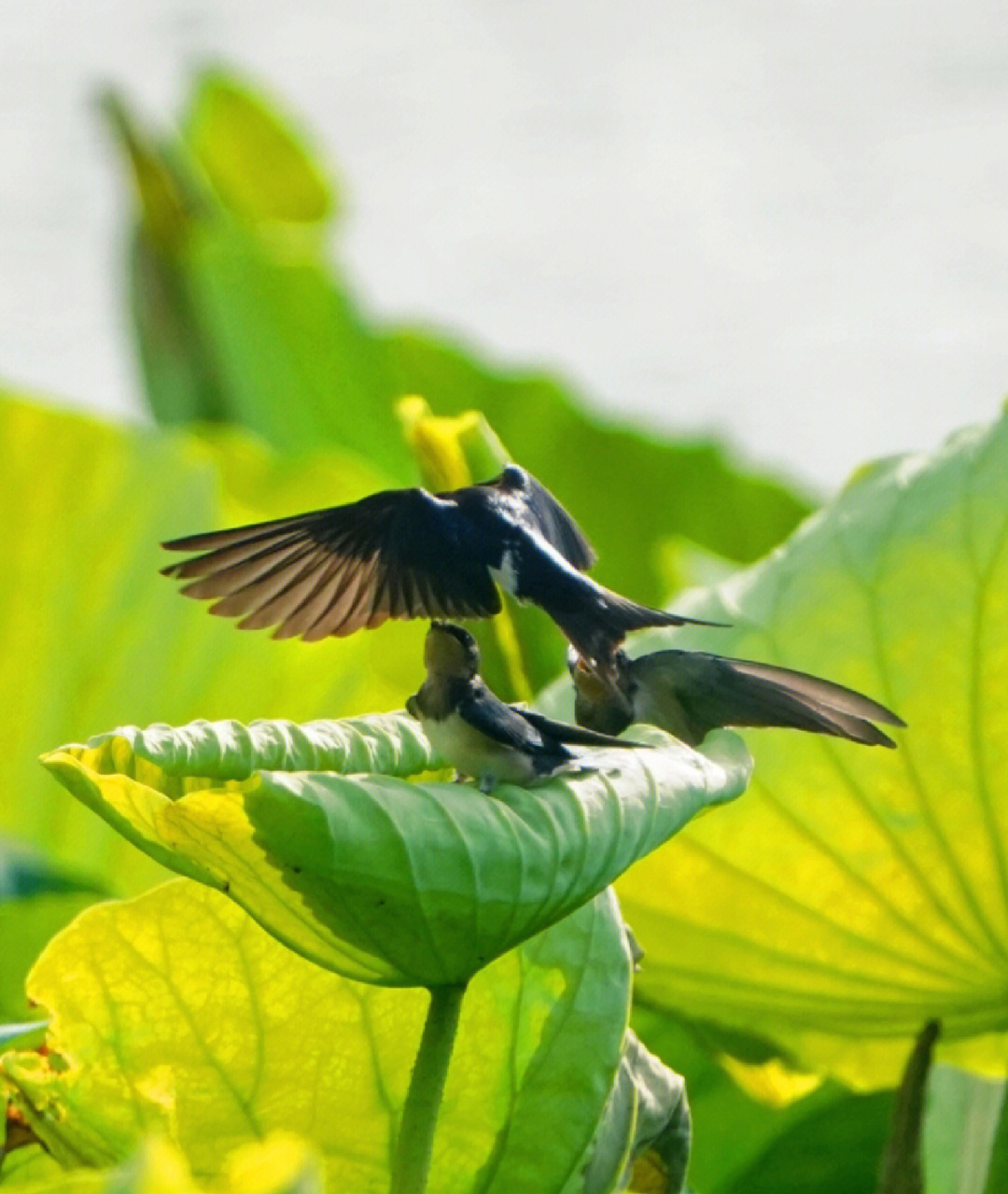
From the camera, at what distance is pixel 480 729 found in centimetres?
34

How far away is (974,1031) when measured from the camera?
1.81 feet

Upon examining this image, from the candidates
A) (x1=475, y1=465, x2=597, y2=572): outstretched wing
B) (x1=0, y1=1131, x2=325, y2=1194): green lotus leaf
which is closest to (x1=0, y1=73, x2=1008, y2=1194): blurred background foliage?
(x1=475, y1=465, x2=597, y2=572): outstretched wing

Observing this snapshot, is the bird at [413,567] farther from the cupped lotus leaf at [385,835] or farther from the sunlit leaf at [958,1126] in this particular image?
the sunlit leaf at [958,1126]

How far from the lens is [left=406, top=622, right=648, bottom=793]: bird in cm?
34

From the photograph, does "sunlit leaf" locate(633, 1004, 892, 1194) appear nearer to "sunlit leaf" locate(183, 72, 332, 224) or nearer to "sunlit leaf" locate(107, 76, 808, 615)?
"sunlit leaf" locate(107, 76, 808, 615)

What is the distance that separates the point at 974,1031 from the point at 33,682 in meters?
0.60

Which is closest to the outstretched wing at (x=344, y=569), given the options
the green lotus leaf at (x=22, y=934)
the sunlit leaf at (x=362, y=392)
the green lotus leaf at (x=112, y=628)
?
the green lotus leaf at (x=22, y=934)

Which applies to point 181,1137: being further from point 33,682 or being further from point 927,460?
point 33,682

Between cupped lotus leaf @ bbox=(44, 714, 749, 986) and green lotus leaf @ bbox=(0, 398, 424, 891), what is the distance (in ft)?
1.86

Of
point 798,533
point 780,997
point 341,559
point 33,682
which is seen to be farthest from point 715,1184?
point 33,682

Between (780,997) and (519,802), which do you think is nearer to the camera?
(519,802)

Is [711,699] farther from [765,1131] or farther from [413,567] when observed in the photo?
[765,1131]

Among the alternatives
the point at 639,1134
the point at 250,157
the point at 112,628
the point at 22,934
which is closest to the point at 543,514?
the point at 639,1134

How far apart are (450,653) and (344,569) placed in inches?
2.0
